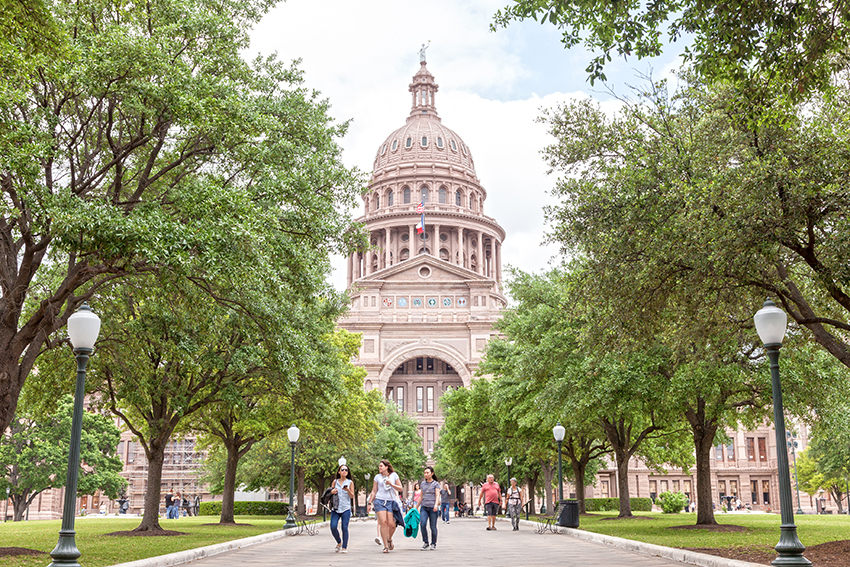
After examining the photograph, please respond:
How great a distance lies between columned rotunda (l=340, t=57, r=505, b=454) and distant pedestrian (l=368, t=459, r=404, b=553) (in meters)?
48.5

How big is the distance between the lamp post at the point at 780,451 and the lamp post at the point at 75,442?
910cm

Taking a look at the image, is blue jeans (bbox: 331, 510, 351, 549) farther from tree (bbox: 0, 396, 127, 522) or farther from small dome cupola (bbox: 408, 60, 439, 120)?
small dome cupola (bbox: 408, 60, 439, 120)

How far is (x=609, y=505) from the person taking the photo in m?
68.7

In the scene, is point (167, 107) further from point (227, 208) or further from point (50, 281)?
point (50, 281)

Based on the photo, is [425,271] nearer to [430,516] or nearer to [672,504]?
[672,504]

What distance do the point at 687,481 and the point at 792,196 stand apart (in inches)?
3158

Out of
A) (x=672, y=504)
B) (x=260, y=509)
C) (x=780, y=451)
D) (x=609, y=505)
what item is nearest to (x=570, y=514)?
(x=780, y=451)

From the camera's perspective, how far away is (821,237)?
614 inches

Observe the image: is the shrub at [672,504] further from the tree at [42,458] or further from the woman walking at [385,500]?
the woman walking at [385,500]

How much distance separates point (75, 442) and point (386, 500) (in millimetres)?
8061

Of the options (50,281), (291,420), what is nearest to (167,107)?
(50,281)

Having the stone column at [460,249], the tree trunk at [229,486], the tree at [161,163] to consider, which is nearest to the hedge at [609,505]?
the tree trunk at [229,486]

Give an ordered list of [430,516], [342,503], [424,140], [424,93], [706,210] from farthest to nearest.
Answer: [424,93] → [424,140] → [430,516] → [342,503] → [706,210]

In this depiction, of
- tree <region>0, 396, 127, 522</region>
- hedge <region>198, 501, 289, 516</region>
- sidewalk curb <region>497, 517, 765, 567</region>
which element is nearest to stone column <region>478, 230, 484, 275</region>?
hedge <region>198, 501, 289, 516</region>
